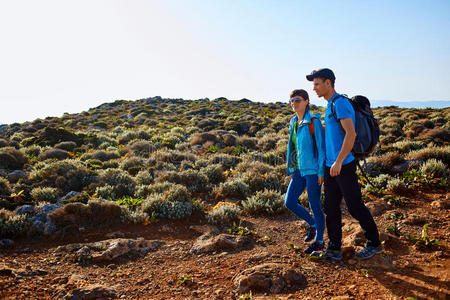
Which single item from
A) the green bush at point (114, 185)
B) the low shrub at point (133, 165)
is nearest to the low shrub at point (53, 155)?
the low shrub at point (133, 165)

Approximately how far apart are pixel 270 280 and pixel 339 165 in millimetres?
1618

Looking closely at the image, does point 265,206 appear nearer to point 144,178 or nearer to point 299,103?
point 299,103

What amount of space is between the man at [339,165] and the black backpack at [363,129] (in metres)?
0.09

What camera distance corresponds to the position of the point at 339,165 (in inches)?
118

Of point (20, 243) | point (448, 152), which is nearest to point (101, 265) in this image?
point (20, 243)

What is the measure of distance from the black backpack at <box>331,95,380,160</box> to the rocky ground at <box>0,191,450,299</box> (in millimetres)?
1499

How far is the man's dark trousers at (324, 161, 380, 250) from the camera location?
10.2 feet

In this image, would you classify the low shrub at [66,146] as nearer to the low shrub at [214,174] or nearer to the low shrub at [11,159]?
the low shrub at [11,159]

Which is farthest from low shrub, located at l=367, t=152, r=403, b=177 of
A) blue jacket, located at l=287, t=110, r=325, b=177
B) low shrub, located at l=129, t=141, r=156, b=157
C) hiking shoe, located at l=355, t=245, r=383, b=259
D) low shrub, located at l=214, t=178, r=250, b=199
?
low shrub, located at l=129, t=141, r=156, b=157

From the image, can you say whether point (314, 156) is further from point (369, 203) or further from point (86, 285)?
point (86, 285)

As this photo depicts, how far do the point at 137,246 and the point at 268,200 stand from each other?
303 centimetres

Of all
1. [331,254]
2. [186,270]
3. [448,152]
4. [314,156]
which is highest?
[314,156]

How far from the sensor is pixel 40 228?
5.30 meters

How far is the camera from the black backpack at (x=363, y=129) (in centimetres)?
306
